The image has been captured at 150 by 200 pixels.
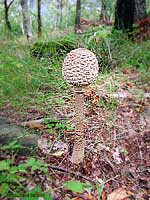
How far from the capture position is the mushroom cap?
223 cm

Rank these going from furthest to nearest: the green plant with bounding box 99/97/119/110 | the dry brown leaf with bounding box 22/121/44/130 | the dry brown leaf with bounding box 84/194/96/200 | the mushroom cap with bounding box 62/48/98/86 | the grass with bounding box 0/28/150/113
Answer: the green plant with bounding box 99/97/119/110
the grass with bounding box 0/28/150/113
the dry brown leaf with bounding box 22/121/44/130
the dry brown leaf with bounding box 84/194/96/200
the mushroom cap with bounding box 62/48/98/86

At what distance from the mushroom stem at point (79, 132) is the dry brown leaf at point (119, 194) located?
37cm

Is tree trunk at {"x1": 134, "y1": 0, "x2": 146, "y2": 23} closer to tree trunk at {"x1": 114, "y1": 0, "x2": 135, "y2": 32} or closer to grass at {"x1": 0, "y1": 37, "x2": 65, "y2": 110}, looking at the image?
tree trunk at {"x1": 114, "y1": 0, "x2": 135, "y2": 32}

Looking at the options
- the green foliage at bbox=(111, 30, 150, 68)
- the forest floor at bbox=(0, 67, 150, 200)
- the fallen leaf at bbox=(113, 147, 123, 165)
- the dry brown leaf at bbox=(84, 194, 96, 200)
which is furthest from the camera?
the green foliage at bbox=(111, 30, 150, 68)

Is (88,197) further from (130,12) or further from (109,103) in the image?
(130,12)

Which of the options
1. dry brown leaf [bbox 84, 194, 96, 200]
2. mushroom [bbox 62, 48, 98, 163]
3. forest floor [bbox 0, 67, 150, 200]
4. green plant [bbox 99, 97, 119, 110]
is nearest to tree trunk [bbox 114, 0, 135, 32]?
forest floor [bbox 0, 67, 150, 200]

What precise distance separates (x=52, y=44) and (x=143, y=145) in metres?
2.15

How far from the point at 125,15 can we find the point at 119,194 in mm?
5718

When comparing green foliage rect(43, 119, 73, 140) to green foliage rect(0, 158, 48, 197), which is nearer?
green foliage rect(0, 158, 48, 197)

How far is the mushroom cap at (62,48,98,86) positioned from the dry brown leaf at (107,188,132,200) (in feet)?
2.89

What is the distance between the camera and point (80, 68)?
222 centimetres

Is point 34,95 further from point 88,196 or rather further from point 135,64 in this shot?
point 135,64

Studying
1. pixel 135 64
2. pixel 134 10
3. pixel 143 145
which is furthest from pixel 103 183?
pixel 134 10

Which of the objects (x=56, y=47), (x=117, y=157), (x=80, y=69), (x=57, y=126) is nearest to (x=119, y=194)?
(x=117, y=157)
